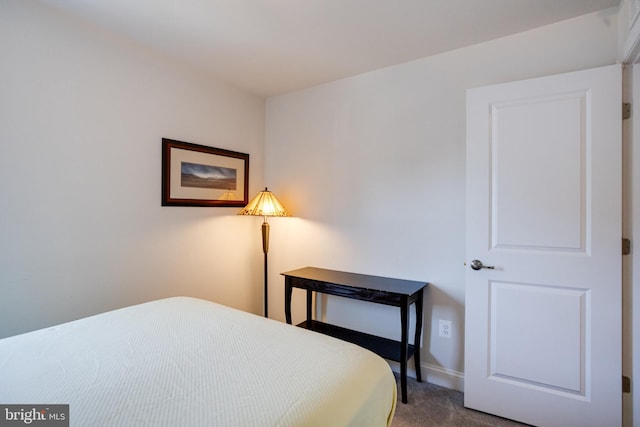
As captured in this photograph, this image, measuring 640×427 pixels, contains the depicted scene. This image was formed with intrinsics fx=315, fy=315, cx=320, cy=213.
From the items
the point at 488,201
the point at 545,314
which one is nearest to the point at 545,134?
the point at 488,201

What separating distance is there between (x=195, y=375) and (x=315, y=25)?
2015 millimetres

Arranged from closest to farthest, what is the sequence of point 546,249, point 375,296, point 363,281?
point 546,249 → point 375,296 → point 363,281

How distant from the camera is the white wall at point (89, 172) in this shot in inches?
69.7

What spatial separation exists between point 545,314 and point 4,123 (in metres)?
3.22

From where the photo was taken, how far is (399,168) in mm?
2506

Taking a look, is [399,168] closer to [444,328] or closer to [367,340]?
[444,328]

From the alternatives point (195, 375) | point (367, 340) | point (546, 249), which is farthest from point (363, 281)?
point (195, 375)

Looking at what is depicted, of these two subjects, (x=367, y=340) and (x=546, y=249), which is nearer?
(x=546, y=249)

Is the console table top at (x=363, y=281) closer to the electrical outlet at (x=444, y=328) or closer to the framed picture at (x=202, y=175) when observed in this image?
the electrical outlet at (x=444, y=328)

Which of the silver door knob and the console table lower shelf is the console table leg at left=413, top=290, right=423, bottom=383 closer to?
the console table lower shelf

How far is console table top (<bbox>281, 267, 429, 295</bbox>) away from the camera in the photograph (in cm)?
221

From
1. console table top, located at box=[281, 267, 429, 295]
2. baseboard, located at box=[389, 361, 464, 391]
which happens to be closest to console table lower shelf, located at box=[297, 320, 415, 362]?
baseboard, located at box=[389, 361, 464, 391]

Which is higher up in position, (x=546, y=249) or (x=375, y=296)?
(x=546, y=249)

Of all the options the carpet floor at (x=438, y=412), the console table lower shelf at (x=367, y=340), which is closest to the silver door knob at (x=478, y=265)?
the console table lower shelf at (x=367, y=340)
